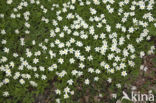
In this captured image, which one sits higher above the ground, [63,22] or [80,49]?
[63,22]

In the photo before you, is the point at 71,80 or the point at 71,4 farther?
the point at 71,4

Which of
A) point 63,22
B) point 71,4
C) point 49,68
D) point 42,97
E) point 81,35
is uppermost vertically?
point 71,4

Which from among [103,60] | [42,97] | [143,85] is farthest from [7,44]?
[143,85]

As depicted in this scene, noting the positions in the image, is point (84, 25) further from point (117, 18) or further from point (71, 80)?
point (71, 80)

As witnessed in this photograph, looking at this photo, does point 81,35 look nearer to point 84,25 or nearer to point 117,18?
point 84,25

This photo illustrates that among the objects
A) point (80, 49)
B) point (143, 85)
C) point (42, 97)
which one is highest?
point (80, 49)

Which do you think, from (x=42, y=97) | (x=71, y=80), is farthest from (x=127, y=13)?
(x=42, y=97)

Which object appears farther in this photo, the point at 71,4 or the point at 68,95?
the point at 71,4

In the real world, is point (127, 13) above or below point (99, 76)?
above
